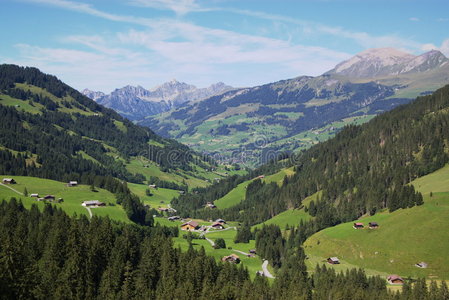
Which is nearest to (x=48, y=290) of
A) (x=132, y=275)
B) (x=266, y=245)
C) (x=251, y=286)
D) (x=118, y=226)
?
(x=132, y=275)

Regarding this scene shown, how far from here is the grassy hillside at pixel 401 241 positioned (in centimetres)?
12900

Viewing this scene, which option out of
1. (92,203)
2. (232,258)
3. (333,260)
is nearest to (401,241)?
(333,260)

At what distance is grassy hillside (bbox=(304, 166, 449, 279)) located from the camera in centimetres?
12900

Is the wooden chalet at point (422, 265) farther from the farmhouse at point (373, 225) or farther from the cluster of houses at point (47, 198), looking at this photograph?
the cluster of houses at point (47, 198)

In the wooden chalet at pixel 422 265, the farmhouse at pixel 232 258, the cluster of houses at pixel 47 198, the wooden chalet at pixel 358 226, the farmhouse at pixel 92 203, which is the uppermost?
the cluster of houses at pixel 47 198

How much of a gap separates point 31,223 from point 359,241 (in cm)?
10731

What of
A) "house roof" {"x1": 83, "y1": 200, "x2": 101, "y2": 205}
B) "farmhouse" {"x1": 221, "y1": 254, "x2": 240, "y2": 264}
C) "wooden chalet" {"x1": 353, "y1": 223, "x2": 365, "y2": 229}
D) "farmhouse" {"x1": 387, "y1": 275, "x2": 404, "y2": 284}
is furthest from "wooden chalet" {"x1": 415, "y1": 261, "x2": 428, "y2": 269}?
"house roof" {"x1": 83, "y1": 200, "x2": 101, "y2": 205}

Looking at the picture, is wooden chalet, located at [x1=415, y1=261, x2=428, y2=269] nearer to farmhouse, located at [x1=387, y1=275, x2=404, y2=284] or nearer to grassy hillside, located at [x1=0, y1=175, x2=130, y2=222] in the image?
farmhouse, located at [x1=387, y1=275, x2=404, y2=284]

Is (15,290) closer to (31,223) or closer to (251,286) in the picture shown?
(31,223)

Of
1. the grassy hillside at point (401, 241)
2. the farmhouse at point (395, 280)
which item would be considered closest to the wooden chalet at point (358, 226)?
the grassy hillside at point (401, 241)

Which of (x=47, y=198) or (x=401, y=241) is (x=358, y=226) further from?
(x=47, y=198)

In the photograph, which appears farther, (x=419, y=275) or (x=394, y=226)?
(x=394, y=226)

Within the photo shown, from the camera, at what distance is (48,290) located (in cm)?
8681

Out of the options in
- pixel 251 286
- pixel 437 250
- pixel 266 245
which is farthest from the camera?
pixel 266 245
